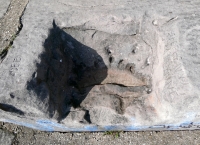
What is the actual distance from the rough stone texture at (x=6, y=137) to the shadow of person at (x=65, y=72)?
83 cm

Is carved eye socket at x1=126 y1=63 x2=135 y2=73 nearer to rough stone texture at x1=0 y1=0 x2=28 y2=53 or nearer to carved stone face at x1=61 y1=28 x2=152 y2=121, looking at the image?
carved stone face at x1=61 y1=28 x2=152 y2=121

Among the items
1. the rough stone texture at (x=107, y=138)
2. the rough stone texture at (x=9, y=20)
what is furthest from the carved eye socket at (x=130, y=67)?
the rough stone texture at (x=9, y=20)

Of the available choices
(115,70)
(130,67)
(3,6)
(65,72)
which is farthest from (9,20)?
(130,67)

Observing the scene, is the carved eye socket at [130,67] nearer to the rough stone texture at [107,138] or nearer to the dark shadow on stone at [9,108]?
the rough stone texture at [107,138]

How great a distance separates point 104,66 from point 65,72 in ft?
1.19

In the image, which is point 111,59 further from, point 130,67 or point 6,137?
point 6,137

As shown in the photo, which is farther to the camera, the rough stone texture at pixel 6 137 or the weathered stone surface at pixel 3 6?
the weathered stone surface at pixel 3 6

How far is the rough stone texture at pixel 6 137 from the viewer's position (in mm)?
2697

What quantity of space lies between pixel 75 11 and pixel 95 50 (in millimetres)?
374

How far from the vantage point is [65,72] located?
2318mm

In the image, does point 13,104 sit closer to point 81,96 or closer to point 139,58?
point 81,96

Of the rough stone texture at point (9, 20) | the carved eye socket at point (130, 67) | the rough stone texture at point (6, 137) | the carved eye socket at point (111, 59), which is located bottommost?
the rough stone texture at point (6, 137)

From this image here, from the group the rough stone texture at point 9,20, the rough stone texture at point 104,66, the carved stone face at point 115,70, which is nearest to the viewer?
the rough stone texture at point 104,66

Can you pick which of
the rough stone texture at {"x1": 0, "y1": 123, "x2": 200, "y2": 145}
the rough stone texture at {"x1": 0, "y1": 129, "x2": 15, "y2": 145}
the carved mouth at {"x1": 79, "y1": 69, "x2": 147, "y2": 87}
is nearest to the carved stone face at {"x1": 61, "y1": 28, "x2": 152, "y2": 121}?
the carved mouth at {"x1": 79, "y1": 69, "x2": 147, "y2": 87}
